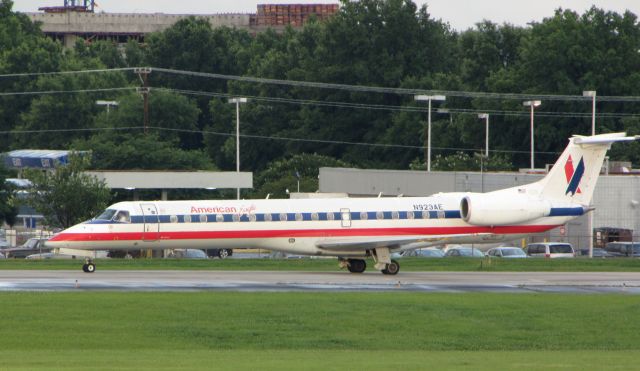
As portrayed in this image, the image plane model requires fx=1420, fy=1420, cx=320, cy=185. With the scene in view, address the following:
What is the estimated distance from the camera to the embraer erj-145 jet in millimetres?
46594

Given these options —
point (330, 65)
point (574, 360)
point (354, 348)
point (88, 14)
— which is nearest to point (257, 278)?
point (354, 348)

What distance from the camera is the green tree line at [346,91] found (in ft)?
361

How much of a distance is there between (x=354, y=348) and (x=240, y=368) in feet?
17.4

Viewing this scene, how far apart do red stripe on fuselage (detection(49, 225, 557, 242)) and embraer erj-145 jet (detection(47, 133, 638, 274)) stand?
3 centimetres

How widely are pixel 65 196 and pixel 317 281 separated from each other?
27.1m

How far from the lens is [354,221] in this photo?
158ft

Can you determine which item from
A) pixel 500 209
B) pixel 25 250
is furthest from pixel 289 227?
pixel 25 250

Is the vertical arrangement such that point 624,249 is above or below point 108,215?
below

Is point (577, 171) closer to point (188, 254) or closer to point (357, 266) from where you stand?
point (357, 266)

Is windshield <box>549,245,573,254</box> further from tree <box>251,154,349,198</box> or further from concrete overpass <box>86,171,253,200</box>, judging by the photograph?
tree <box>251,154,349,198</box>

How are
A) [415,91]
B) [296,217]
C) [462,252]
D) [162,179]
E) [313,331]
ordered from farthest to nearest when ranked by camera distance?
1. [415,91]
2. [162,179]
3. [462,252]
4. [296,217]
5. [313,331]

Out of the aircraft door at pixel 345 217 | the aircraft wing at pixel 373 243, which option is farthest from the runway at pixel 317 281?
the aircraft door at pixel 345 217

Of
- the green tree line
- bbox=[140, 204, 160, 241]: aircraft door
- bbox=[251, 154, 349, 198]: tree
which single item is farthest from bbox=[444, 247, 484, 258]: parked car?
the green tree line

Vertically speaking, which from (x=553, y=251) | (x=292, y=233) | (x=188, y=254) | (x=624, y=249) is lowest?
(x=188, y=254)
